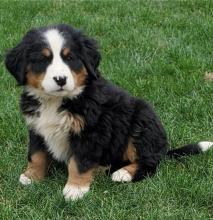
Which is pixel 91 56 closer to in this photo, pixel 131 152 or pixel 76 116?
pixel 76 116

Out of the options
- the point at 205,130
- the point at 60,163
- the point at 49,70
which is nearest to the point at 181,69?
the point at 205,130

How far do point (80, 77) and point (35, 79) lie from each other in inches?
12.5

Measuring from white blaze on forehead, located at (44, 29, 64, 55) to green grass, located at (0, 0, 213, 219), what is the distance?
997 millimetres

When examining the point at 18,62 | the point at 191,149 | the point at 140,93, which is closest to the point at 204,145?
the point at 191,149

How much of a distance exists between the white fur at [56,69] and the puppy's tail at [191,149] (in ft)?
3.92

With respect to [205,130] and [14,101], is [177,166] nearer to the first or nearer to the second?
[205,130]

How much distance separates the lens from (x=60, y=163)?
4.66 meters

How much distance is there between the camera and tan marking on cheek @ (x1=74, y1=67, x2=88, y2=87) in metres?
4.11

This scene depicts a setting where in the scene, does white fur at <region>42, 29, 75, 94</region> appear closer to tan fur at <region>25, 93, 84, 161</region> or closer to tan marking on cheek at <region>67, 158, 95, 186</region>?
tan fur at <region>25, 93, 84, 161</region>

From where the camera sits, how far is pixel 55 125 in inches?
167

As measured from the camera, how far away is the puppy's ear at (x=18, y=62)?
4121mm

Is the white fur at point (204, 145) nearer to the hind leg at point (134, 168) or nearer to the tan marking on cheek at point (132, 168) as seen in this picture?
the hind leg at point (134, 168)

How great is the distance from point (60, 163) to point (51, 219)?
87 cm

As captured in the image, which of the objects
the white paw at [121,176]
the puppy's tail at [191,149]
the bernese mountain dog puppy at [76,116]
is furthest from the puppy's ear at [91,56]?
the puppy's tail at [191,149]
